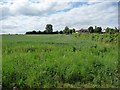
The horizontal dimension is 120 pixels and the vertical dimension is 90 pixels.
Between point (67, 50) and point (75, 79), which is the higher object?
point (67, 50)

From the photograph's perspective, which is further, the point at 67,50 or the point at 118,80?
the point at 67,50

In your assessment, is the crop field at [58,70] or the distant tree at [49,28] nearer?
the crop field at [58,70]

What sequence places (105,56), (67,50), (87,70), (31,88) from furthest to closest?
1. (67,50)
2. (105,56)
3. (87,70)
4. (31,88)

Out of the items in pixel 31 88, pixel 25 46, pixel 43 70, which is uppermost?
pixel 25 46

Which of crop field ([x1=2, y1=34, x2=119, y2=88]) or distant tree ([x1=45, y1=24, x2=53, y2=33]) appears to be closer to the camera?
crop field ([x1=2, y1=34, x2=119, y2=88])

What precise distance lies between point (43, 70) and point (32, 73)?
235 millimetres

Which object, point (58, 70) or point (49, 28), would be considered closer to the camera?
point (58, 70)

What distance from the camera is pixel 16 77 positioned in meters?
4.75

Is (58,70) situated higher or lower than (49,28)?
lower

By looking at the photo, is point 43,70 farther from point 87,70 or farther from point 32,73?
point 87,70

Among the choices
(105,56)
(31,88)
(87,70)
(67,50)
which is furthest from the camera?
(67,50)

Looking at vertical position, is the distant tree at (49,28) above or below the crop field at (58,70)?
above

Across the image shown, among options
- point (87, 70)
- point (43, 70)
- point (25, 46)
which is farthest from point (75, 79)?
point (25, 46)

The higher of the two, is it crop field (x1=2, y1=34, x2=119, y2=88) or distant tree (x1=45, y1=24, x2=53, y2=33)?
distant tree (x1=45, y1=24, x2=53, y2=33)
